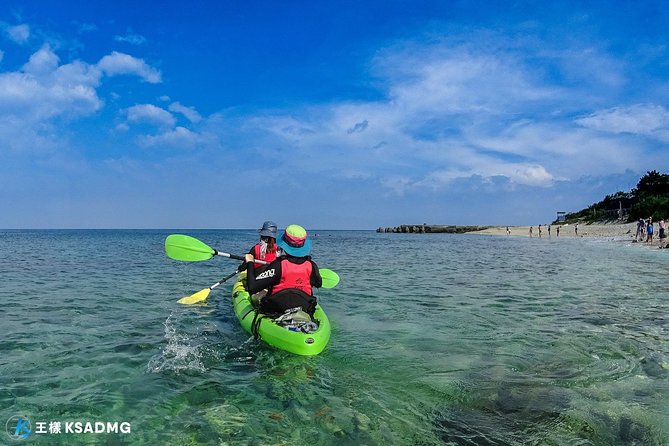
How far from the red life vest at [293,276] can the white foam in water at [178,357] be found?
1717 mm

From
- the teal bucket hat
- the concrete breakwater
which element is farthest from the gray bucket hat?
the concrete breakwater

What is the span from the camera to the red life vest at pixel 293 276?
24.1 ft

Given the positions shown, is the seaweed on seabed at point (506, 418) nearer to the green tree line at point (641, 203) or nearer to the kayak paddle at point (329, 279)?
the kayak paddle at point (329, 279)

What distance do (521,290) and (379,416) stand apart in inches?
450

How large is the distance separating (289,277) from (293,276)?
0.23 feet

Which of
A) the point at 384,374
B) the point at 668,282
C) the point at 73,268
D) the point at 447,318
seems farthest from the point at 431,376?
the point at 73,268

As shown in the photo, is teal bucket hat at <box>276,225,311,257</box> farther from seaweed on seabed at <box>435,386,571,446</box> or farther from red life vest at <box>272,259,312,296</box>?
seaweed on seabed at <box>435,386,571,446</box>

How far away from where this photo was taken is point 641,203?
6291cm

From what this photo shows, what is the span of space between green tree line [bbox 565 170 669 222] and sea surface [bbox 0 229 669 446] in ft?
188

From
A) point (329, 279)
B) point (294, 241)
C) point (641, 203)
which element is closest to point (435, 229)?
point (641, 203)

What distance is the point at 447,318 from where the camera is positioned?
10578 millimetres

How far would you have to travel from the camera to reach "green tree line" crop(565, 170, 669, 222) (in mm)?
58531

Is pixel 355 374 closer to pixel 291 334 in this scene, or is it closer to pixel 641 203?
pixel 291 334

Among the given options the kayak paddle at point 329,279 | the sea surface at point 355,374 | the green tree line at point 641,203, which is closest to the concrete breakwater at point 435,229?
the green tree line at point 641,203
